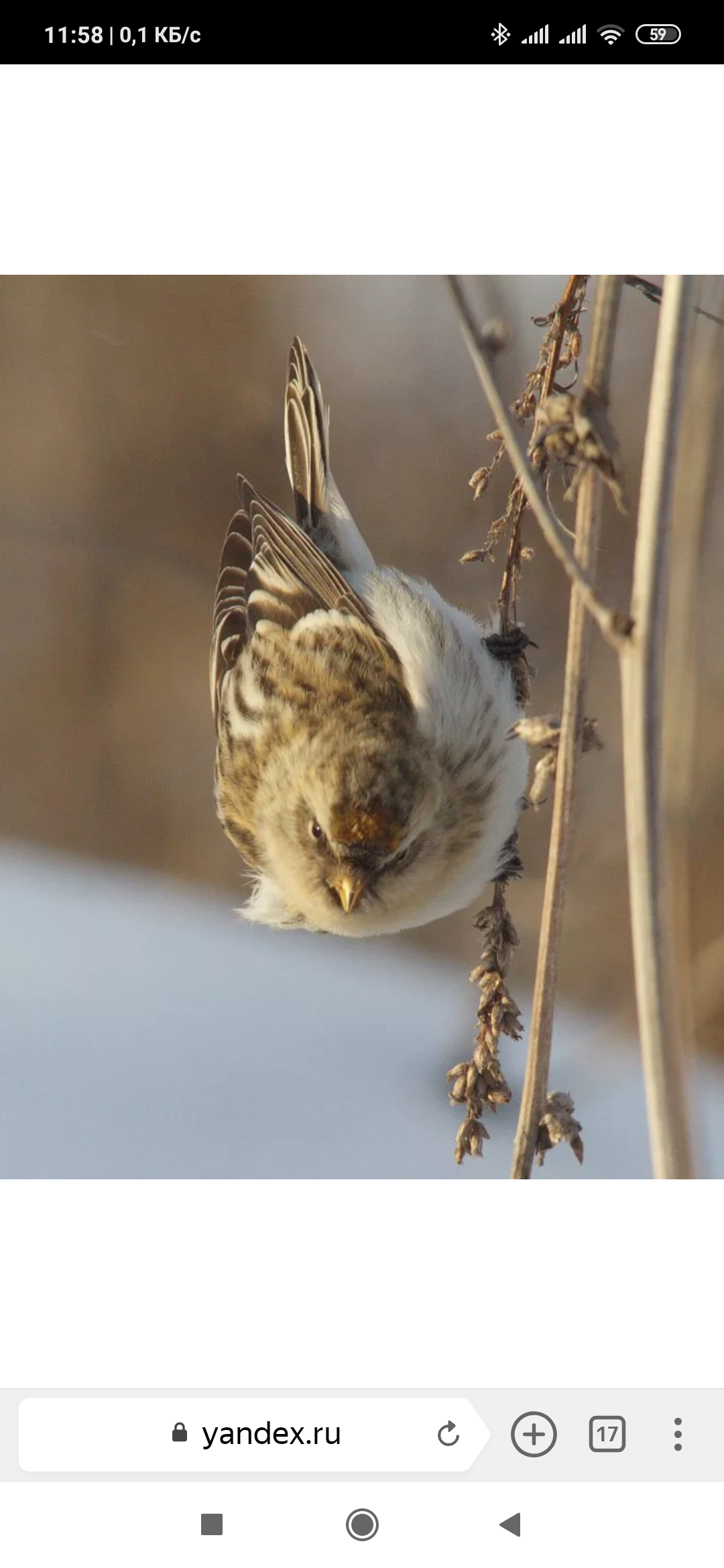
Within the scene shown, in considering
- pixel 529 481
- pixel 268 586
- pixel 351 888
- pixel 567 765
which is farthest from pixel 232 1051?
pixel 529 481

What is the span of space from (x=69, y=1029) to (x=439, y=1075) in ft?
1.25

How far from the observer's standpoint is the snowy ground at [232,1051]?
759 millimetres

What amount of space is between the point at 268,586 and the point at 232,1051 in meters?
0.48

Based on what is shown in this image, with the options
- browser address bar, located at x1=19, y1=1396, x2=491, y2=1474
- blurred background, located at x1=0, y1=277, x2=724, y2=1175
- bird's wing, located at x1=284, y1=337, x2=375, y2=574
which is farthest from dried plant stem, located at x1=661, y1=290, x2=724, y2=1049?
bird's wing, located at x1=284, y1=337, x2=375, y2=574

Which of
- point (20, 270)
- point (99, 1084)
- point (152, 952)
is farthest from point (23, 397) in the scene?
point (99, 1084)

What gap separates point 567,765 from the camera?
0.63m

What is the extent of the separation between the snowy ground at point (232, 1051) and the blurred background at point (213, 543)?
0.01 meters

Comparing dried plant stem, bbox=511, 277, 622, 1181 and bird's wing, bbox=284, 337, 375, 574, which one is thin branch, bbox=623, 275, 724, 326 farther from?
bird's wing, bbox=284, 337, 375, 574

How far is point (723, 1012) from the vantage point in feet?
2.96

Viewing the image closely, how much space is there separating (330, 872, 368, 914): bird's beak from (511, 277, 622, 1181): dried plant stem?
0.27 meters

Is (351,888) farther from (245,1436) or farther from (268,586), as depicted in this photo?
(245,1436)

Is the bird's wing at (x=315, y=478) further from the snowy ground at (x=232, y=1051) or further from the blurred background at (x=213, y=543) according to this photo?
the snowy ground at (x=232, y=1051)
